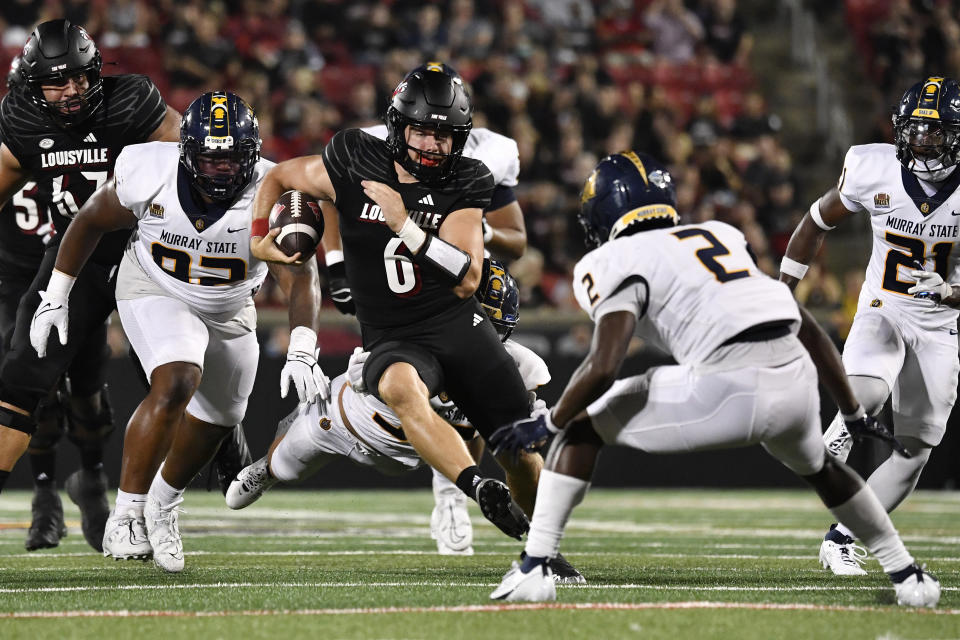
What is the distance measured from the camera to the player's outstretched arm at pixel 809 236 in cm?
559

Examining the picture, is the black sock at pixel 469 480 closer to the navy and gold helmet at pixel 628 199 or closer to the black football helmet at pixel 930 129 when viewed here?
the navy and gold helmet at pixel 628 199

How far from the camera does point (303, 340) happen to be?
5.05 metres

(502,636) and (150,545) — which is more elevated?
(502,636)

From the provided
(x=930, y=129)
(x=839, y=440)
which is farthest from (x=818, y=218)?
(x=839, y=440)

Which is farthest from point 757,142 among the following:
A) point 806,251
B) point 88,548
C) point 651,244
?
point 651,244

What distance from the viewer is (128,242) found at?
5.48 metres

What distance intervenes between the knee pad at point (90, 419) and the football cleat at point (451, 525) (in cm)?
161

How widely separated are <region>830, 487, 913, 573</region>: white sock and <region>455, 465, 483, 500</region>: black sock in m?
1.13

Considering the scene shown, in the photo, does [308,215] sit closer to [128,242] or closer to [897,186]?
[128,242]

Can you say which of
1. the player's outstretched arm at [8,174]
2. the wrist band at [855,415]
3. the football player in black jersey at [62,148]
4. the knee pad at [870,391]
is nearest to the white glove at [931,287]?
the knee pad at [870,391]

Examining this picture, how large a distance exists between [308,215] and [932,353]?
2.53 m

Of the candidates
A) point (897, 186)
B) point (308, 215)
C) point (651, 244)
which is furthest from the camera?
point (897, 186)

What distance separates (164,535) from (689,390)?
2.24 m

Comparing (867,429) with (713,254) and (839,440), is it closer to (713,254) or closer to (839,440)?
(713,254)
